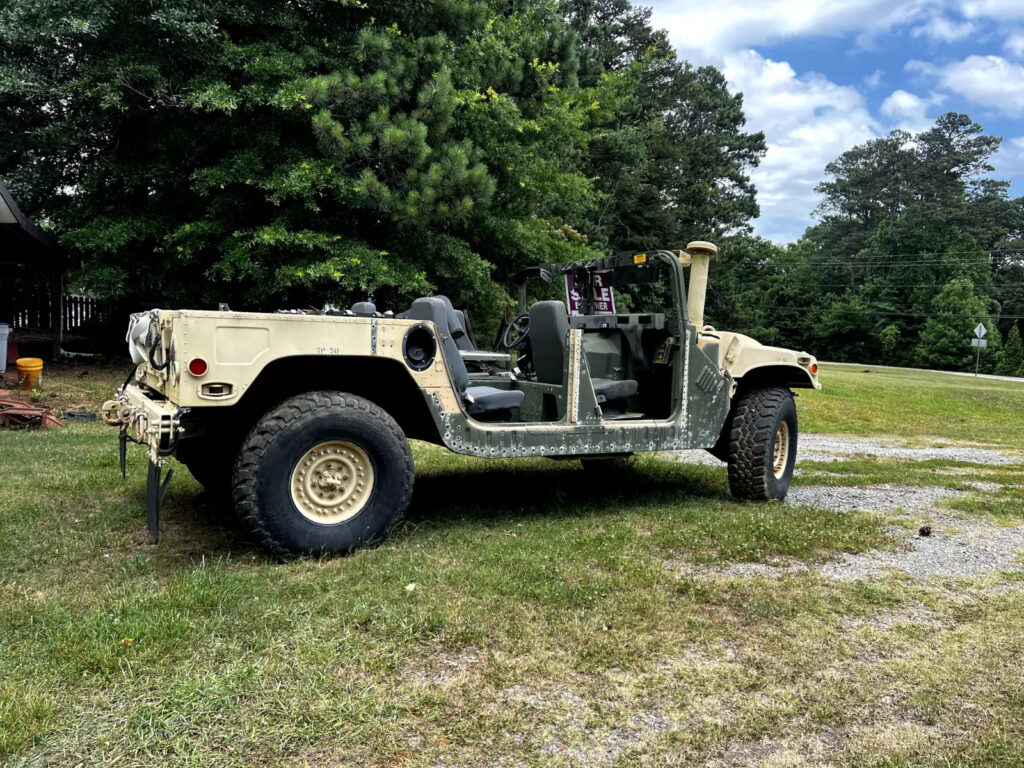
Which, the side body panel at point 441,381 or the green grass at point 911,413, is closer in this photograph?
the side body panel at point 441,381

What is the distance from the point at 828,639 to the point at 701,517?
2068mm

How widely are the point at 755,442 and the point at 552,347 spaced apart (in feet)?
6.03

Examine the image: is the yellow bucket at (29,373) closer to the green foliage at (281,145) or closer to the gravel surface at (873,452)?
the green foliage at (281,145)

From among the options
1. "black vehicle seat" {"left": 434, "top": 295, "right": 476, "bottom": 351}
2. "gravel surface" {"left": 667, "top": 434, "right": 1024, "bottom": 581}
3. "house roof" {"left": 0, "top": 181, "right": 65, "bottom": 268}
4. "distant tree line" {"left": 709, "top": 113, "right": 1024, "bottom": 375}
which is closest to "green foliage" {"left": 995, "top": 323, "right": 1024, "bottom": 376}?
"distant tree line" {"left": 709, "top": 113, "right": 1024, "bottom": 375}

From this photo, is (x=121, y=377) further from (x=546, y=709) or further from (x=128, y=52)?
(x=546, y=709)

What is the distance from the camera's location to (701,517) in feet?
17.8

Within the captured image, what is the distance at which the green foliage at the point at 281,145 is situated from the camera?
35.6 ft

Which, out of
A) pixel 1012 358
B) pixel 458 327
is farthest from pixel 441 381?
pixel 1012 358

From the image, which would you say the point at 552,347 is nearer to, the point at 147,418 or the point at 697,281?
the point at 697,281

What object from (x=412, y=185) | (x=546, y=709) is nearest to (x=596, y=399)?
(x=546, y=709)

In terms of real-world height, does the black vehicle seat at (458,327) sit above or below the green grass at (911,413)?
above

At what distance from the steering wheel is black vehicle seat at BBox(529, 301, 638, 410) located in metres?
0.63

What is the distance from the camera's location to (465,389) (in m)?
4.87

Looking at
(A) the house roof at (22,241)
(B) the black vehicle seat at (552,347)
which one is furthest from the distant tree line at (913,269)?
(B) the black vehicle seat at (552,347)
